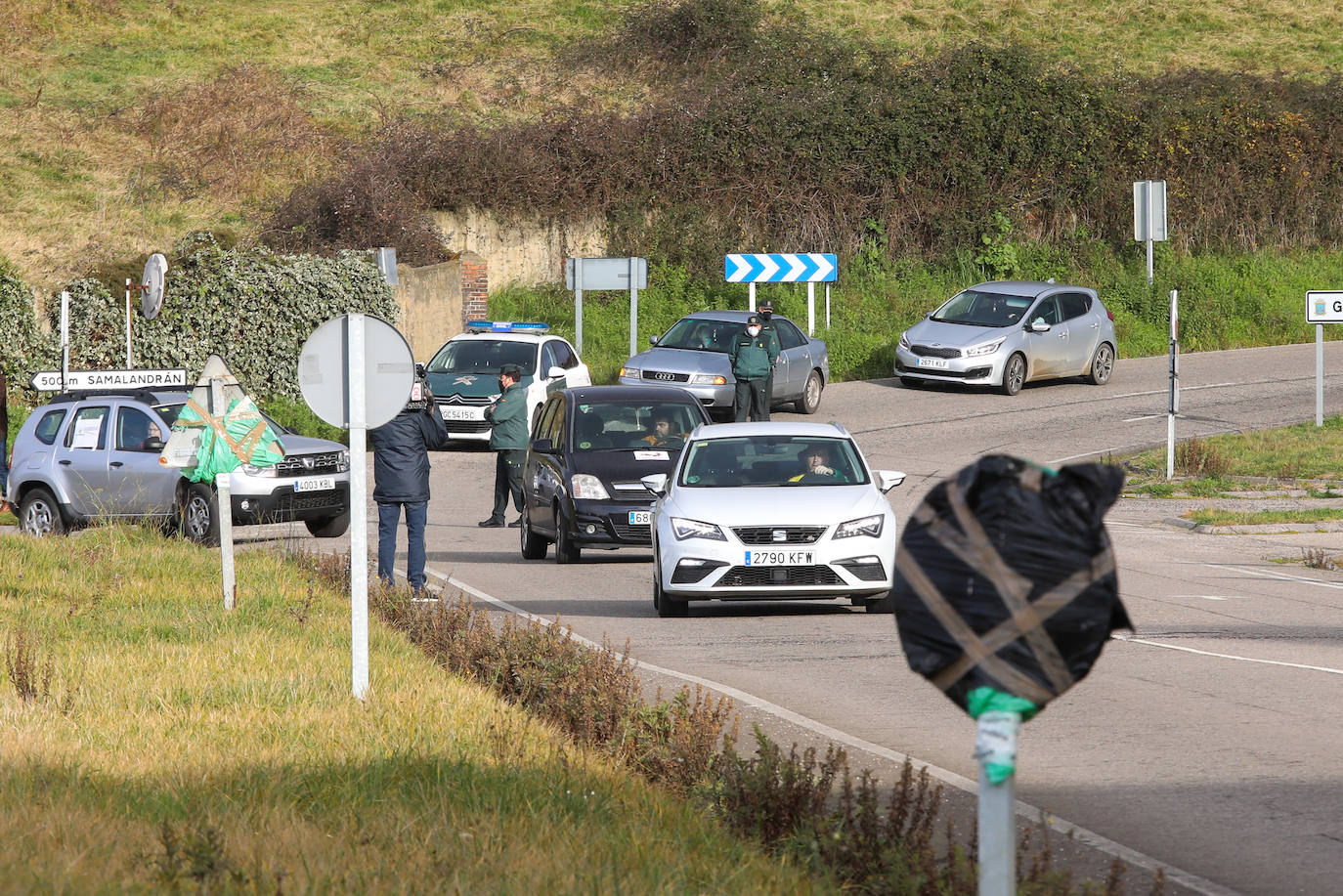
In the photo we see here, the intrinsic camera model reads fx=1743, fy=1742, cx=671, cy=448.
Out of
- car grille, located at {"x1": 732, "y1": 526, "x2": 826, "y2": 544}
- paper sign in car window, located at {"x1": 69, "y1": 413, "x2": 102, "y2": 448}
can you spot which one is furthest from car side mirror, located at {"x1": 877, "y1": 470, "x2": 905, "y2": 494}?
paper sign in car window, located at {"x1": 69, "y1": 413, "x2": 102, "y2": 448}

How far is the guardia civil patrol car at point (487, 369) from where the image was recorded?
91.0ft

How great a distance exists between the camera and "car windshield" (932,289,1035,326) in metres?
31.8

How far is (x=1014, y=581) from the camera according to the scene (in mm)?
3977

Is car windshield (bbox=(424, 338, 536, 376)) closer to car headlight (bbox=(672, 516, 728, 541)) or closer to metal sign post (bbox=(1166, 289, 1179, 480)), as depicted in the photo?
metal sign post (bbox=(1166, 289, 1179, 480))

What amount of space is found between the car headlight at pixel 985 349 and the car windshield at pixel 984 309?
0.51 metres

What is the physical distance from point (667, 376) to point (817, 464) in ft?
47.4

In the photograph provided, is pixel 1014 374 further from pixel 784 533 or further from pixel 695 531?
pixel 695 531

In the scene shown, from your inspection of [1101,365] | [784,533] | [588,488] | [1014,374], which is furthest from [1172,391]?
[784,533]

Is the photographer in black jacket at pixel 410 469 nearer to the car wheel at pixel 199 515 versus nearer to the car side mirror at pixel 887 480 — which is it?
the car side mirror at pixel 887 480

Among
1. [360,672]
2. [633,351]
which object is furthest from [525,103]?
[360,672]

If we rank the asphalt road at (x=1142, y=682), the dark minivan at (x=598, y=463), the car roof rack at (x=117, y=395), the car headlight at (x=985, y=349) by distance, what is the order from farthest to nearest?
the car headlight at (x=985, y=349) < the car roof rack at (x=117, y=395) < the dark minivan at (x=598, y=463) < the asphalt road at (x=1142, y=682)

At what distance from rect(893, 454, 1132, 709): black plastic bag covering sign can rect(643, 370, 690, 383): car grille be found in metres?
24.9

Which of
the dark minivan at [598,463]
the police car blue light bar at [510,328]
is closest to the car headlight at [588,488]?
the dark minivan at [598,463]

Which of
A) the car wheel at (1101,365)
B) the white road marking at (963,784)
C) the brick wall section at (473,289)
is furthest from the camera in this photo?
the brick wall section at (473,289)
